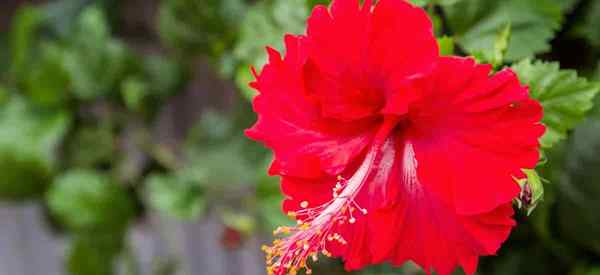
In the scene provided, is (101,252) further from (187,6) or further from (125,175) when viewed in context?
(187,6)

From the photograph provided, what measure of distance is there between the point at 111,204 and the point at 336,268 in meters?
A: 0.60

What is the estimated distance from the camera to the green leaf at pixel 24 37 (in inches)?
54.2

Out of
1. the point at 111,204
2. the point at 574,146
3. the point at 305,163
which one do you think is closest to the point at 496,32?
the point at 574,146

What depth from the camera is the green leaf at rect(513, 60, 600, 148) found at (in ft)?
2.09

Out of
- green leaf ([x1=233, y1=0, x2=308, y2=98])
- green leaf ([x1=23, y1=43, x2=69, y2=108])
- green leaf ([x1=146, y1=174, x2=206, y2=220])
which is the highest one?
green leaf ([x1=23, y1=43, x2=69, y2=108])

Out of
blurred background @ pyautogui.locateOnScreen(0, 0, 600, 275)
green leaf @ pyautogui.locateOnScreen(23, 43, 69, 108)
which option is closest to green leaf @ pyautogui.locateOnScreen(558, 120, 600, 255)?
blurred background @ pyautogui.locateOnScreen(0, 0, 600, 275)

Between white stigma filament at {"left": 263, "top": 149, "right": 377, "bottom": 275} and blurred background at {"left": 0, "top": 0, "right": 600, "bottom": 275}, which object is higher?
blurred background at {"left": 0, "top": 0, "right": 600, "bottom": 275}

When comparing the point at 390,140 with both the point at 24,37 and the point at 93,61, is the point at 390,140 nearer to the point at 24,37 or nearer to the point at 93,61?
the point at 93,61

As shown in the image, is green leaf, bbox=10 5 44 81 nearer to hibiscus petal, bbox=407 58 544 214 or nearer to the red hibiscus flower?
the red hibiscus flower

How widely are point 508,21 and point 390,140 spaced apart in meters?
0.23

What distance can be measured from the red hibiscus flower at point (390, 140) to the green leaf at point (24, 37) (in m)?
0.95

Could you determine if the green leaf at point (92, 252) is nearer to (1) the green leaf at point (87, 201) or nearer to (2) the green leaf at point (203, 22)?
(1) the green leaf at point (87, 201)

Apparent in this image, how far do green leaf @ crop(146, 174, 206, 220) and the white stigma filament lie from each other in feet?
2.10

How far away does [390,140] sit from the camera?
57 cm
